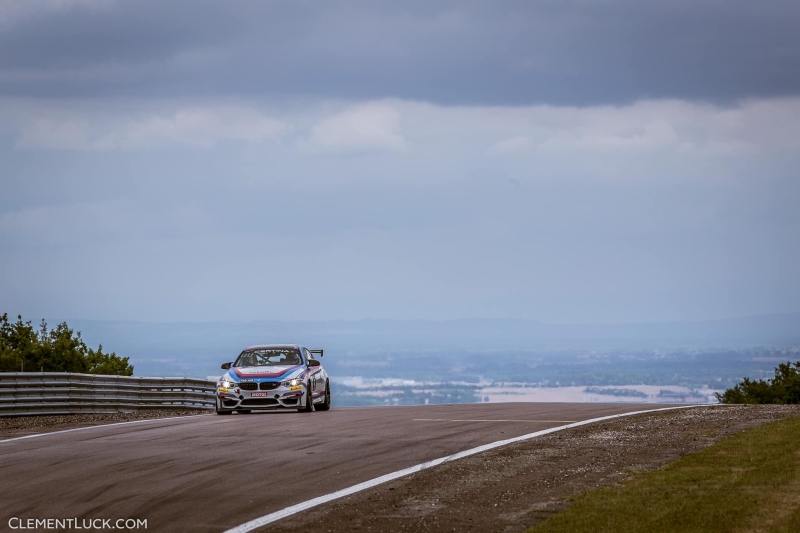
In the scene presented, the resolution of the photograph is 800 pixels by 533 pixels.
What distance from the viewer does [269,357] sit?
79.6ft

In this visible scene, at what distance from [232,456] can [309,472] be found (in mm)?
1855

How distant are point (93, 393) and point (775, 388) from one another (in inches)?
1535

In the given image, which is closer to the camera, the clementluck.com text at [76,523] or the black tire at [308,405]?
the clementluck.com text at [76,523]

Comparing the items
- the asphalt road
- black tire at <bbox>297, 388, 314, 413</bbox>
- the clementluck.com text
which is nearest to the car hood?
black tire at <bbox>297, 388, 314, 413</bbox>

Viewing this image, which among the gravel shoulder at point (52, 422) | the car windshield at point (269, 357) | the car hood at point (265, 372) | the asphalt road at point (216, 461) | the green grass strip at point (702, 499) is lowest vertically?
the green grass strip at point (702, 499)

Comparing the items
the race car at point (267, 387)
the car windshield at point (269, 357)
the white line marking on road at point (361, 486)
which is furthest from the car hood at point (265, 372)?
the white line marking on road at point (361, 486)

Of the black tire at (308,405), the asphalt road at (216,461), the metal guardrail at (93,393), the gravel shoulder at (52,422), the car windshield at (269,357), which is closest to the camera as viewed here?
the asphalt road at (216,461)

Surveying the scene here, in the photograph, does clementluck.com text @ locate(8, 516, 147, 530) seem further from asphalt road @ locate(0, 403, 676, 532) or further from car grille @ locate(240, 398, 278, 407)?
car grille @ locate(240, 398, 278, 407)

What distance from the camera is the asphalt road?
9594 millimetres

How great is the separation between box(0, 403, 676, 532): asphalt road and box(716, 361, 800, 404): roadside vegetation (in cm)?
3436

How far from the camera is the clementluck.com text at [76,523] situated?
8.69 m

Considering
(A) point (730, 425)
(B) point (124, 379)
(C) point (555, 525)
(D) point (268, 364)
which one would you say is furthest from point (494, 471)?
(B) point (124, 379)

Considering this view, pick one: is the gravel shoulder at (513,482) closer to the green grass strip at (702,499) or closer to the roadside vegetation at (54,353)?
the green grass strip at (702,499)

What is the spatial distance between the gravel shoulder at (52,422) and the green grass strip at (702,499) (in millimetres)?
10654
